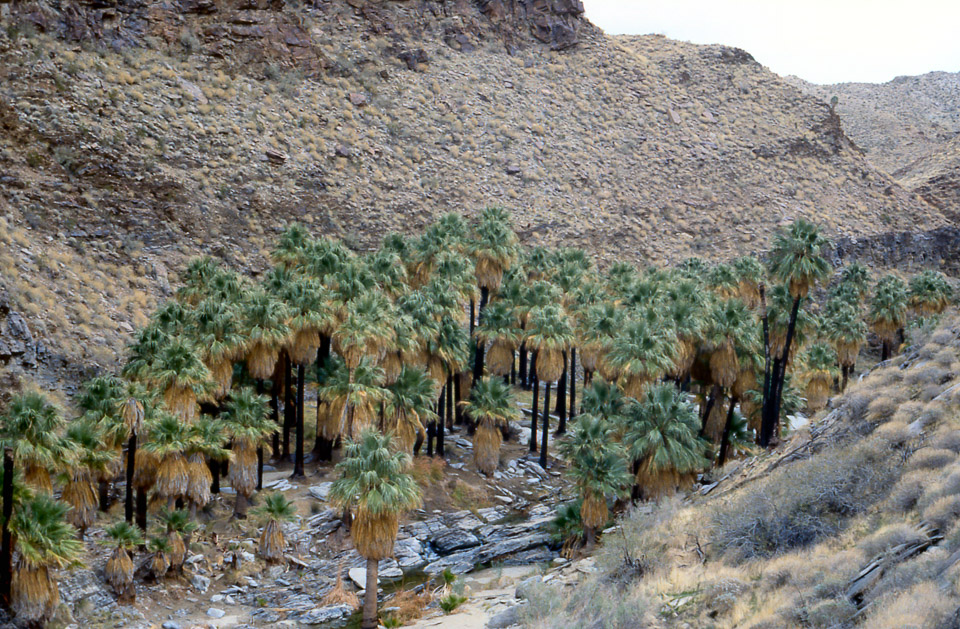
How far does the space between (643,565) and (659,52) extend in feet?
291

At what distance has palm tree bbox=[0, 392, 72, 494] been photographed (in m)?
23.2

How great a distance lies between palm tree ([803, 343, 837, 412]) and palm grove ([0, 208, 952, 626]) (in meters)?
0.13

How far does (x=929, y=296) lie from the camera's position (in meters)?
60.4

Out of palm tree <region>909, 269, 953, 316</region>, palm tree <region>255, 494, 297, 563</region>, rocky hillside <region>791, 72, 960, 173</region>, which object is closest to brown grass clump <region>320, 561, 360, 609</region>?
palm tree <region>255, 494, 297, 563</region>

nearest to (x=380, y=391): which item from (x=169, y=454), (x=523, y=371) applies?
(x=169, y=454)

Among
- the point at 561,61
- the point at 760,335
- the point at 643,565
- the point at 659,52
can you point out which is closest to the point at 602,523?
the point at 643,565

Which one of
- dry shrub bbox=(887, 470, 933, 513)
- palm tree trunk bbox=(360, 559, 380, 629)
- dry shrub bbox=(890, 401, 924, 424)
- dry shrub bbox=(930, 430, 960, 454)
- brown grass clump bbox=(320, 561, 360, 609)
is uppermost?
dry shrub bbox=(930, 430, 960, 454)

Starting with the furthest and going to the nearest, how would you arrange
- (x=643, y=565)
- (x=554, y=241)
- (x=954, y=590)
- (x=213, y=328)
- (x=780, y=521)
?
(x=554, y=241) → (x=213, y=328) → (x=643, y=565) → (x=780, y=521) → (x=954, y=590)

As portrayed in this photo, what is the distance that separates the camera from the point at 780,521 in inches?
755

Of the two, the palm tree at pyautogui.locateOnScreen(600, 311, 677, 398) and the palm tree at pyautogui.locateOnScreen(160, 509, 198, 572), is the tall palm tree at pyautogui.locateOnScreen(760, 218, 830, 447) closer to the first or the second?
the palm tree at pyautogui.locateOnScreen(600, 311, 677, 398)

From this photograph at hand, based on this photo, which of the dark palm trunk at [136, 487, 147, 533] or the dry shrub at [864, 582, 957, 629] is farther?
the dark palm trunk at [136, 487, 147, 533]

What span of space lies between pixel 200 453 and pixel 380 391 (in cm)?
751

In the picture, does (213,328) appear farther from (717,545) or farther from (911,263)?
(911,263)

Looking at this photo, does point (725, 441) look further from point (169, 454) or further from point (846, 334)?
point (169, 454)
